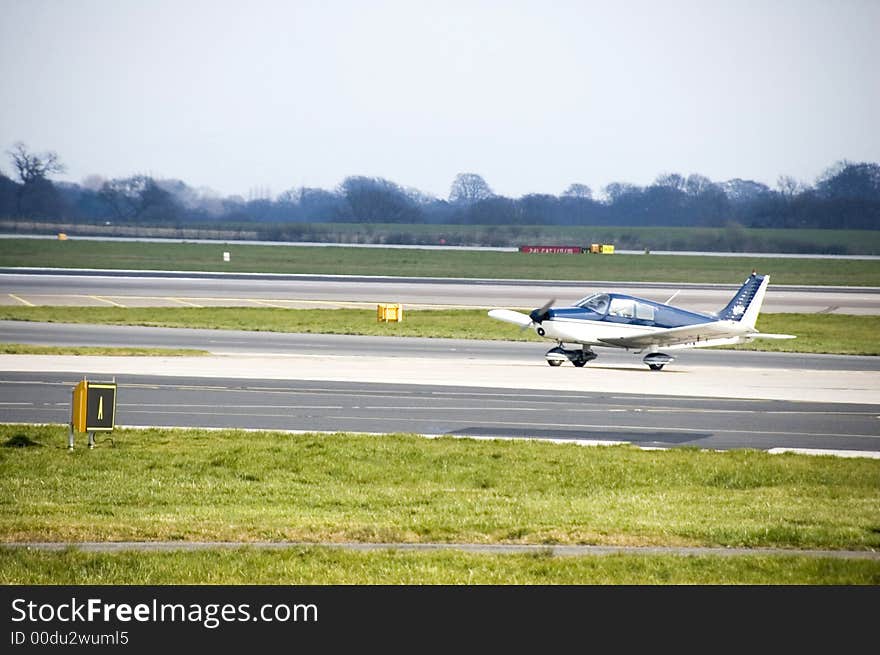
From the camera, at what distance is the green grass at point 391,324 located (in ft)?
170

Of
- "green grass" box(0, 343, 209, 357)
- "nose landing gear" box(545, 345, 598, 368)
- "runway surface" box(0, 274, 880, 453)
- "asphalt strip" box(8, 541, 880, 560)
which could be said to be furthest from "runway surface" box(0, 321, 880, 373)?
"asphalt strip" box(8, 541, 880, 560)

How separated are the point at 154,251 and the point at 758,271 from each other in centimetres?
5938

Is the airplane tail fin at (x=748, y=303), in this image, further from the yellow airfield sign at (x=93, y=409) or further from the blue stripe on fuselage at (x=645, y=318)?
the yellow airfield sign at (x=93, y=409)

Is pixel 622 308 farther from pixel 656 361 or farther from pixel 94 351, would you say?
pixel 94 351

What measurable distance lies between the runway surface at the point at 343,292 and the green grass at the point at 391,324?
186 inches

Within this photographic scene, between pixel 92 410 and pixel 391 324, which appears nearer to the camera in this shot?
pixel 92 410

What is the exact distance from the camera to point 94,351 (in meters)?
40.8

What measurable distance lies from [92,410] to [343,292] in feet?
181

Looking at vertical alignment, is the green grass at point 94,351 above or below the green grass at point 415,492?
below

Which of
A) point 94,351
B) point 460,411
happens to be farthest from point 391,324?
point 460,411

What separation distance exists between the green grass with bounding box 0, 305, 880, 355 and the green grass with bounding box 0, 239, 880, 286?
36659mm

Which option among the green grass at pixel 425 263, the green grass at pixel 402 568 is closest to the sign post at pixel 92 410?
the green grass at pixel 402 568

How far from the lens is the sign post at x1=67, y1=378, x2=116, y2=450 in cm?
2223

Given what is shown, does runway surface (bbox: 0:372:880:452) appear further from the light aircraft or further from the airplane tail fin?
the airplane tail fin
